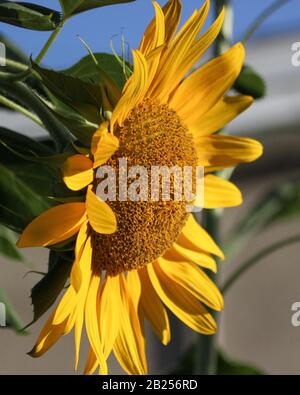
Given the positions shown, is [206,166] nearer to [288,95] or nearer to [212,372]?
[212,372]

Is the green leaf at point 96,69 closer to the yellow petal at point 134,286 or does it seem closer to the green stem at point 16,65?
the green stem at point 16,65

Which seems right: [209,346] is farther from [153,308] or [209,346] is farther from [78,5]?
[78,5]

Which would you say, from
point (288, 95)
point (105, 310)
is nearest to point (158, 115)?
point (105, 310)

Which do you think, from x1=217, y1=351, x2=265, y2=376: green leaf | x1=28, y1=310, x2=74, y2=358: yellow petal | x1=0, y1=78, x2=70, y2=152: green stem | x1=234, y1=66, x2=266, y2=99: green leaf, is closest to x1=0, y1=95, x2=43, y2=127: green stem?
x1=0, y1=78, x2=70, y2=152: green stem

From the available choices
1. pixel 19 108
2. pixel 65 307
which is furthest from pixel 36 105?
pixel 65 307

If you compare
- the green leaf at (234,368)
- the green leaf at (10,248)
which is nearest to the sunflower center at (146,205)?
the green leaf at (10,248)

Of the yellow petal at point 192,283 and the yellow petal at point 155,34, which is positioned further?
the yellow petal at point 192,283

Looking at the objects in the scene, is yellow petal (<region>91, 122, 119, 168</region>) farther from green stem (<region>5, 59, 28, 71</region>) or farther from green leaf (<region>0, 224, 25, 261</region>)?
green leaf (<region>0, 224, 25, 261</region>)
